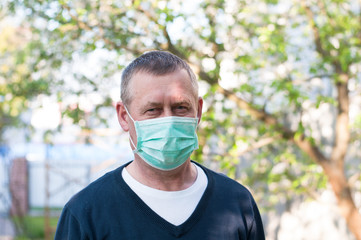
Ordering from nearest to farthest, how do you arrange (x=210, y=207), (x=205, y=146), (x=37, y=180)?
(x=210, y=207), (x=205, y=146), (x=37, y=180)

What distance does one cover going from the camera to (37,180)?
1198 cm

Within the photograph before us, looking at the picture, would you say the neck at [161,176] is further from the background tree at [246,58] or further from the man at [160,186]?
the background tree at [246,58]

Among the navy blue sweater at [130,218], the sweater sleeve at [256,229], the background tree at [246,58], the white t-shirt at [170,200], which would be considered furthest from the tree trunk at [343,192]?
the white t-shirt at [170,200]

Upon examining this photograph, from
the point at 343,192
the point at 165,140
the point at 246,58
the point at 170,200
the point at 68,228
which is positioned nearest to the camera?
the point at 68,228

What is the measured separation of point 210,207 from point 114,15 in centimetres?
314

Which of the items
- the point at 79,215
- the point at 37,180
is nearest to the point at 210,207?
the point at 79,215

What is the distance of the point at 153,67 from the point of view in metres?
1.83

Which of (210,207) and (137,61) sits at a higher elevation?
(137,61)

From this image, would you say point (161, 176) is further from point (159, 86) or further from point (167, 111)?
point (159, 86)

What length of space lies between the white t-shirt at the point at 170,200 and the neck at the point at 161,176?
0.03 metres

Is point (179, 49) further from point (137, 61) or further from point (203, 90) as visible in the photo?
point (137, 61)

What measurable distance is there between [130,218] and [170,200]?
0.19 meters

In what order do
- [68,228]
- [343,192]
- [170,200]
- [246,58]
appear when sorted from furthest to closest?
1. [343,192]
2. [246,58]
3. [170,200]
4. [68,228]

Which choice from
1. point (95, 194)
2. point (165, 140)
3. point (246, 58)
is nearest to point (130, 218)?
point (95, 194)
